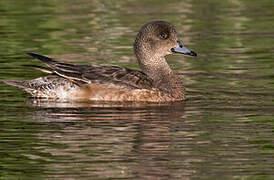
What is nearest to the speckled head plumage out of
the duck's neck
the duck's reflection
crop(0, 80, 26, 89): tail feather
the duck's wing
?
the duck's neck

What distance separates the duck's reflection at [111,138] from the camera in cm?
862

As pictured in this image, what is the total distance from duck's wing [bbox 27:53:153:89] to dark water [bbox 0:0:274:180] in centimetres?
36

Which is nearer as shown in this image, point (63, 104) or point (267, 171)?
point (267, 171)

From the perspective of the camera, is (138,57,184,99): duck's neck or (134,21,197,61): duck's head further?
(134,21,197,61): duck's head

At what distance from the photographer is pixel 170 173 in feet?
27.6

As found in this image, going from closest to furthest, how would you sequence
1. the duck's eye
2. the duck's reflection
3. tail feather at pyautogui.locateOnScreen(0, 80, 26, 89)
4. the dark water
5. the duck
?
1. the duck's reflection
2. the dark water
3. the duck
4. tail feather at pyautogui.locateOnScreen(0, 80, 26, 89)
5. the duck's eye

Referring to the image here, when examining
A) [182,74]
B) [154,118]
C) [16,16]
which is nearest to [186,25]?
[16,16]

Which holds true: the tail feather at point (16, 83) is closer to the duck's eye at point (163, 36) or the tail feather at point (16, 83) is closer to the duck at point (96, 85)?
the duck at point (96, 85)

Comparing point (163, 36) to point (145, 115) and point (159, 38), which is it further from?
point (145, 115)

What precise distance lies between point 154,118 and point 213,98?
1.46 metres

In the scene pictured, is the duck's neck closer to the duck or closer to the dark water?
the duck

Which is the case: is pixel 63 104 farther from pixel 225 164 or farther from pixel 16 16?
pixel 16 16

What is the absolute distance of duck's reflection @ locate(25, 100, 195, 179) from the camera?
28.3ft

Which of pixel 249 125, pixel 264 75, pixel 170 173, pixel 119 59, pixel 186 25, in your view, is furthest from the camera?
pixel 186 25
